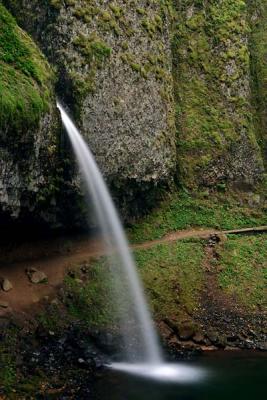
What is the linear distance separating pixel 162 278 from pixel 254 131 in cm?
1153

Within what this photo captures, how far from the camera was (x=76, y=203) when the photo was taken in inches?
825

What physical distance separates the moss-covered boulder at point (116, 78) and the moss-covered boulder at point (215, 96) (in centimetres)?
181

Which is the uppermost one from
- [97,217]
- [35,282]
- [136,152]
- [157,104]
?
[157,104]

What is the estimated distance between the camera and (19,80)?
1700cm

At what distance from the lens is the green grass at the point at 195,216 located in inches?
967

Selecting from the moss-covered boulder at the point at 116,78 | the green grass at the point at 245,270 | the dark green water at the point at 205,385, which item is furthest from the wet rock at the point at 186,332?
the moss-covered boulder at the point at 116,78

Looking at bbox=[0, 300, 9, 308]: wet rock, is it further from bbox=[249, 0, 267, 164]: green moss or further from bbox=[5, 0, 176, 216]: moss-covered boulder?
bbox=[249, 0, 267, 164]: green moss

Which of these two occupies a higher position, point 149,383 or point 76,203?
point 76,203

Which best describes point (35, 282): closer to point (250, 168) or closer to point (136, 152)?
point (136, 152)

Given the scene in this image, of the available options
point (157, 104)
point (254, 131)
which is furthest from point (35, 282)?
point (254, 131)

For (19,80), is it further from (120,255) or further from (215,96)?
(215,96)

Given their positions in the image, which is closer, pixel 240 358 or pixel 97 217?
pixel 240 358

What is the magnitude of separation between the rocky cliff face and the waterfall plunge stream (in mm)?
940

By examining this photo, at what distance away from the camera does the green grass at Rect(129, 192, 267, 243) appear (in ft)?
80.6
